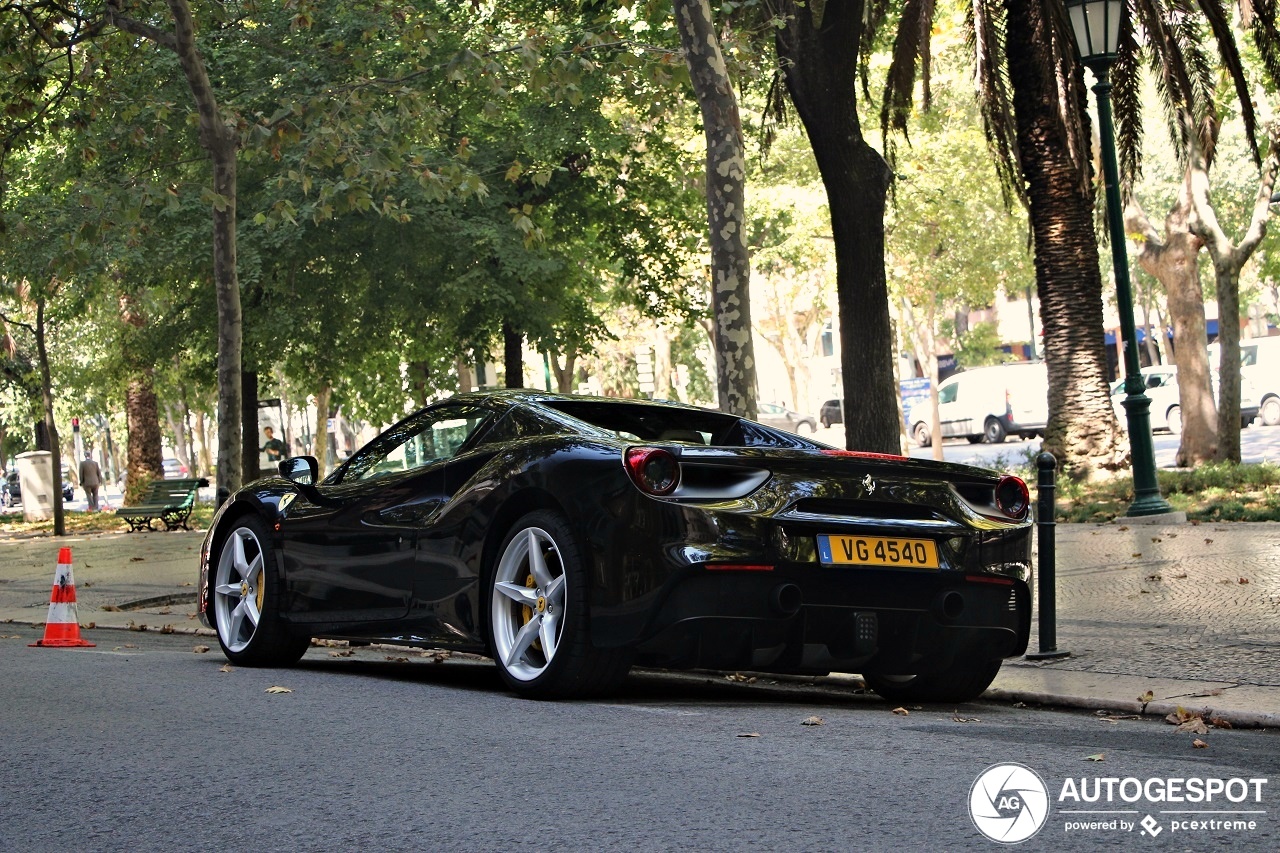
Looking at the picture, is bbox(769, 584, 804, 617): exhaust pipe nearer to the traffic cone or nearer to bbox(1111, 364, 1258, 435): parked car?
the traffic cone

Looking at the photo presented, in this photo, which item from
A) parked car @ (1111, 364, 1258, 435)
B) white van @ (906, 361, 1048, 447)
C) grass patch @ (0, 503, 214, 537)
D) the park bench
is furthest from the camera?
white van @ (906, 361, 1048, 447)

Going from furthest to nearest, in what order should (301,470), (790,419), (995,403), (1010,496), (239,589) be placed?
(790,419), (995,403), (239,589), (301,470), (1010,496)

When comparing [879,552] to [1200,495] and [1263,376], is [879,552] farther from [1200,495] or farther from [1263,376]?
[1263,376]

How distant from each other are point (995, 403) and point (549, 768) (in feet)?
150

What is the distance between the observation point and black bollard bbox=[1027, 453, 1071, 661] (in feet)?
25.6

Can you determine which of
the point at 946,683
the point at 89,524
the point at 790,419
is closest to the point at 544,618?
the point at 946,683

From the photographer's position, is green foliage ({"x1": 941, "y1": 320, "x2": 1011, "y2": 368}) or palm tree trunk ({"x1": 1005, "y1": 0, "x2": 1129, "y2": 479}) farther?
green foliage ({"x1": 941, "y1": 320, "x2": 1011, "y2": 368})

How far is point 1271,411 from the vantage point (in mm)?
42469

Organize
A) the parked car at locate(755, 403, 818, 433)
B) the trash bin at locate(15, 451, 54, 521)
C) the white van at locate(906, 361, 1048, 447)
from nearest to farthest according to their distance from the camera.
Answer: the trash bin at locate(15, 451, 54, 521)
the white van at locate(906, 361, 1048, 447)
the parked car at locate(755, 403, 818, 433)

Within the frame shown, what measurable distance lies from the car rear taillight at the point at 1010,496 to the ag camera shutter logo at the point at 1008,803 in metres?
2.00

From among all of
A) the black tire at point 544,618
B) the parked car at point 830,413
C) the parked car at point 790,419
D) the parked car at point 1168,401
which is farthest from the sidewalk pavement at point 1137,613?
the parked car at point 830,413

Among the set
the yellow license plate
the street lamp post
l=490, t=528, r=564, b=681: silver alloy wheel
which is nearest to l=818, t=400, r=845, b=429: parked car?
the street lamp post

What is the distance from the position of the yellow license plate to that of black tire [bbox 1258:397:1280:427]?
1524 inches

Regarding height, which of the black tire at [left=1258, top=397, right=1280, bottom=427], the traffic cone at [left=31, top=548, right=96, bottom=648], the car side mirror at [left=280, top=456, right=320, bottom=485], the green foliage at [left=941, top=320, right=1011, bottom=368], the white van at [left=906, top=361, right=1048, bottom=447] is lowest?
the traffic cone at [left=31, top=548, right=96, bottom=648]
